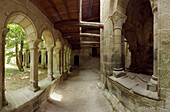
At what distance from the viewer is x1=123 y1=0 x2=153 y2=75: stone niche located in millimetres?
5613

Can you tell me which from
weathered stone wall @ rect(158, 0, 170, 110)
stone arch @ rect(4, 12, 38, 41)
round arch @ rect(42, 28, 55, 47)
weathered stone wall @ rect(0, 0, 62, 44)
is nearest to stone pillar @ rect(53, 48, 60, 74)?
round arch @ rect(42, 28, 55, 47)

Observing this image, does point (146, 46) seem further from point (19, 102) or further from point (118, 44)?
point (19, 102)

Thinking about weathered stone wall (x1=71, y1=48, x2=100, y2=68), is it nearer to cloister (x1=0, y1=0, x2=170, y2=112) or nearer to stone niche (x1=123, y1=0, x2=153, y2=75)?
cloister (x1=0, y1=0, x2=170, y2=112)

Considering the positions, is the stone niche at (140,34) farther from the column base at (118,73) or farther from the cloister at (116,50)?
the column base at (118,73)

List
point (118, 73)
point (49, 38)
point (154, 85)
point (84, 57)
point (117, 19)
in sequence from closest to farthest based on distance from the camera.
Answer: point (154, 85)
point (118, 73)
point (117, 19)
point (49, 38)
point (84, 57)

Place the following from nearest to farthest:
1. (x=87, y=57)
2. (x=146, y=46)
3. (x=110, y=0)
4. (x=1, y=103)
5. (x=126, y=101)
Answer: (x=1, y=103) < (x=126, y=101) < (x=110, y=0) < (x=146, y=46) < (x=87, y=57)

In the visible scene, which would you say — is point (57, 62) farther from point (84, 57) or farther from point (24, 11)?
point (84, 57)

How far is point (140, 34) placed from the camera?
6.04m

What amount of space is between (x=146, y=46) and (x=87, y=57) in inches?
411

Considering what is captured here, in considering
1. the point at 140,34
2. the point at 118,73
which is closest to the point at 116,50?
the point at 118,73

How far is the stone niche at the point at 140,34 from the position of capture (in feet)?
18.4

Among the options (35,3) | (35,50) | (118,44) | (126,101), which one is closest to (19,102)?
(35,50)

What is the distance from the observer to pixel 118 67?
3434 mm

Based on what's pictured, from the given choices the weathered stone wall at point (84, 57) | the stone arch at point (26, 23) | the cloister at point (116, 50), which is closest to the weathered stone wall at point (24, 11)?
the cloister at point (116, 50)
